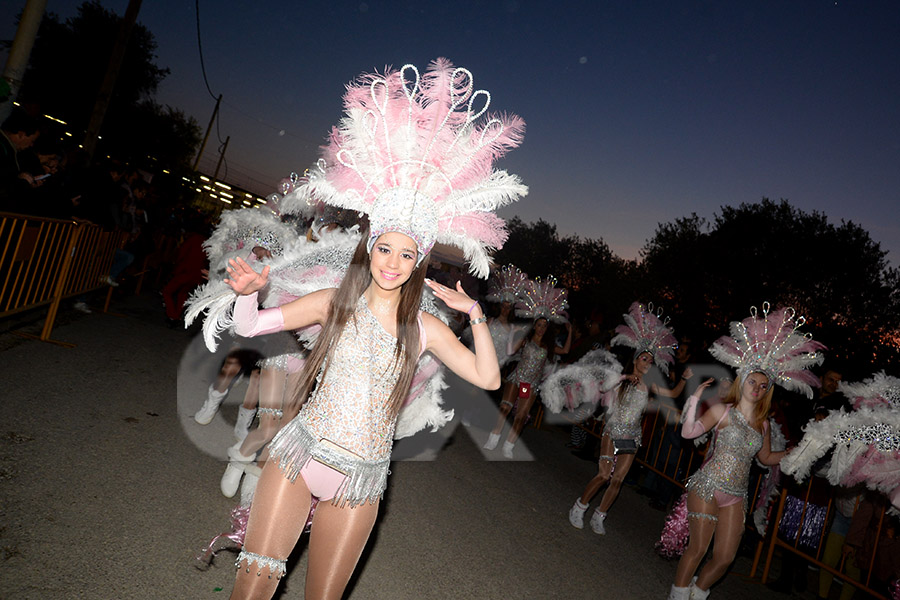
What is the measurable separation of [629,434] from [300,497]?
464 centimetres

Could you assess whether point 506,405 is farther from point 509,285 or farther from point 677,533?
point 677,533

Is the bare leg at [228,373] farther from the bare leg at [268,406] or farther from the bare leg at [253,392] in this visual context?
the bare leg at [268,406]

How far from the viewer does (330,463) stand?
2.23m

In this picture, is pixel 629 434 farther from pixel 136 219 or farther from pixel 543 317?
pixel 136 219

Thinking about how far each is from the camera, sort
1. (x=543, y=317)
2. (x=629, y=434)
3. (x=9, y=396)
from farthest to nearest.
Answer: (x=543, y=317) → (x=629, y=434) → (x=9, y=396)

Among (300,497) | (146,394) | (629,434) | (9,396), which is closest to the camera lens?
(300,497)

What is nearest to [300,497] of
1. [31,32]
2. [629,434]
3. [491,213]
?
[491,213]

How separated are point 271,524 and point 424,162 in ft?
5.46

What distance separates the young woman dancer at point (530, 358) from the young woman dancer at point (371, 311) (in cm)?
569

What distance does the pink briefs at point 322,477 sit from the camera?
7.31 ft

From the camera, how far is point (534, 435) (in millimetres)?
10148

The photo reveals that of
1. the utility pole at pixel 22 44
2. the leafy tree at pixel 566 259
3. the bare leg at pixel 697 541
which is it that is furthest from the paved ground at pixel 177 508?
the leafy tree at pixel 566 259

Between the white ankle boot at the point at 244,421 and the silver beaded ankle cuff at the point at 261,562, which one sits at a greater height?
the silver beaded ankle cuff at the point at 261,562

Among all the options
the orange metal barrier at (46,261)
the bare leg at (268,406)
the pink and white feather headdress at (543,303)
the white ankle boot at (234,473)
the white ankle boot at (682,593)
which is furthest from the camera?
the pink and white feather headdress at (543,303)
